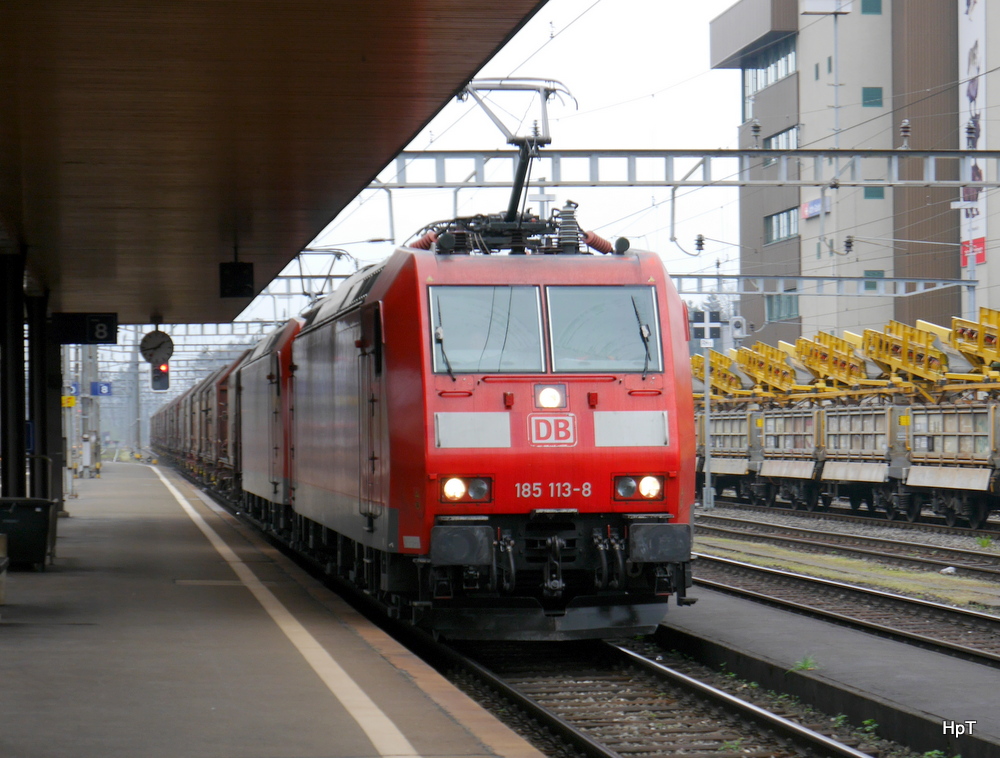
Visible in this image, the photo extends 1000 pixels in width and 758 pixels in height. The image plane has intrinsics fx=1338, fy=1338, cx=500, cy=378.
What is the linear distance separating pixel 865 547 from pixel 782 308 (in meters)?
43.3

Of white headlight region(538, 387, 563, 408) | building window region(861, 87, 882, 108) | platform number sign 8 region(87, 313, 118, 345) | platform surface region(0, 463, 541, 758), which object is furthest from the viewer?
building window region(861, 87, 882, 108)

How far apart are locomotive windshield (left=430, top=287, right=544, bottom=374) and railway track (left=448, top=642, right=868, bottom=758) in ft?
7.28

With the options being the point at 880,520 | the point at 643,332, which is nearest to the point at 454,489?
the point at 643,332

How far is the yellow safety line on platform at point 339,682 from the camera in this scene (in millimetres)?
6215

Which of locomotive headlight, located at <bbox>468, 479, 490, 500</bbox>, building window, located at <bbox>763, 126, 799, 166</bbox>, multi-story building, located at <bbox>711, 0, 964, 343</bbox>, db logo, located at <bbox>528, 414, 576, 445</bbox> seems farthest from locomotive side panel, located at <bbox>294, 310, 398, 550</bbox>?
building window, located at <bbox>763, 126, 799, 166</bbox>

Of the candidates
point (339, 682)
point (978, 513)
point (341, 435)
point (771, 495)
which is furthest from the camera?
point (771, 495)

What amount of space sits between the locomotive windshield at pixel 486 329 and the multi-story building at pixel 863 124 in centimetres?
4375

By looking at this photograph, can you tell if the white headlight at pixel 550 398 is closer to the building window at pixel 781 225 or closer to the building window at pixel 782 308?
the building window at pixel 781 225

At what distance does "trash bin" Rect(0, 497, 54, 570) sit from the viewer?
1389cm

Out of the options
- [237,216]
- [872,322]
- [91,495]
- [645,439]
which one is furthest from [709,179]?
[872,322]

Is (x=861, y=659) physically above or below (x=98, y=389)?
below

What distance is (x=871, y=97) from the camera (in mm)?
57344

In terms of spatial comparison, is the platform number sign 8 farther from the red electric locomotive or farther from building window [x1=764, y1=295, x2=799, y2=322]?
building window [x1=764, y1=295, x2=799, y2=322]

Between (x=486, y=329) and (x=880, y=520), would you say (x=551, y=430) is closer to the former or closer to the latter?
(x=486, y=329)
